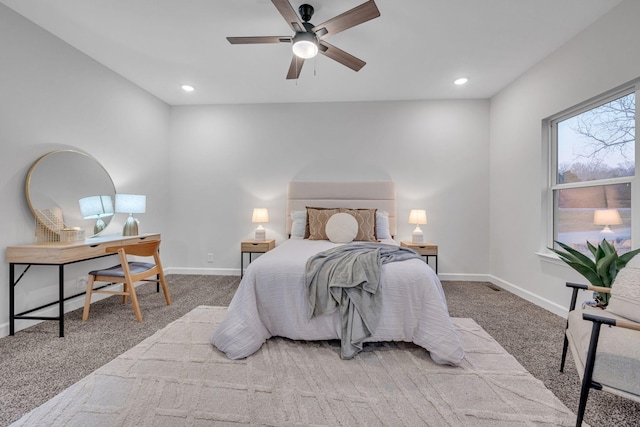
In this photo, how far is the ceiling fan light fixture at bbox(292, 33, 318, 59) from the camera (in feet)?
7.23

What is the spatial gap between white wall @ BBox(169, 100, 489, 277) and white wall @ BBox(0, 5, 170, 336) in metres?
0.91

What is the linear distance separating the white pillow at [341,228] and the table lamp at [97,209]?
2550 mm

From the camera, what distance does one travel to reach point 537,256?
3230mm

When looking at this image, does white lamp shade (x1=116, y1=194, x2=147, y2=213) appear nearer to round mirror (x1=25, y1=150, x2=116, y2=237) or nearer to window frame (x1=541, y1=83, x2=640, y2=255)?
round mirror (x1=25, y1=150, x2=116, y2=237)

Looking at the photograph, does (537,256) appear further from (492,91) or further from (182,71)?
(182,71)

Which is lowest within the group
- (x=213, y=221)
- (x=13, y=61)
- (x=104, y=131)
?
(x=213, y=221)

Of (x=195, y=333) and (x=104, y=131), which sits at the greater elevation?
(x=104, y=131)

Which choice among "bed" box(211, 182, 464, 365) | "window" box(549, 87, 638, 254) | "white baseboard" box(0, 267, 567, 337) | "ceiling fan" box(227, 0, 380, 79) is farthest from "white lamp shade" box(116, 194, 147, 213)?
"window" box(549, 87, 638, 254)

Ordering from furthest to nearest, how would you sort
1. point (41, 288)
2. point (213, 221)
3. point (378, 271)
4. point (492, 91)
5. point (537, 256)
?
point (213, 221) < point (492, 91) < point (537, 256) < point (41, 288) < point (378, 271)

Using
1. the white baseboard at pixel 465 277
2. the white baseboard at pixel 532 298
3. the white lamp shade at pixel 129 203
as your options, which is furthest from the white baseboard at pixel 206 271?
the white baseboard at pixel 532 298

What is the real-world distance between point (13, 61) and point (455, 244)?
17.1 ft

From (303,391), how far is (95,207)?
3.03m

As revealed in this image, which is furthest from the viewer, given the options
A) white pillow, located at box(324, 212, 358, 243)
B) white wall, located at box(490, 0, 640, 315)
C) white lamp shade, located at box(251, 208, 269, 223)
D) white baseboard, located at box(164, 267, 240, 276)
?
white baseboard, located at box(164, 267, 240, 276)

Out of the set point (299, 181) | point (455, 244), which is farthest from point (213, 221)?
point (455, 244)
